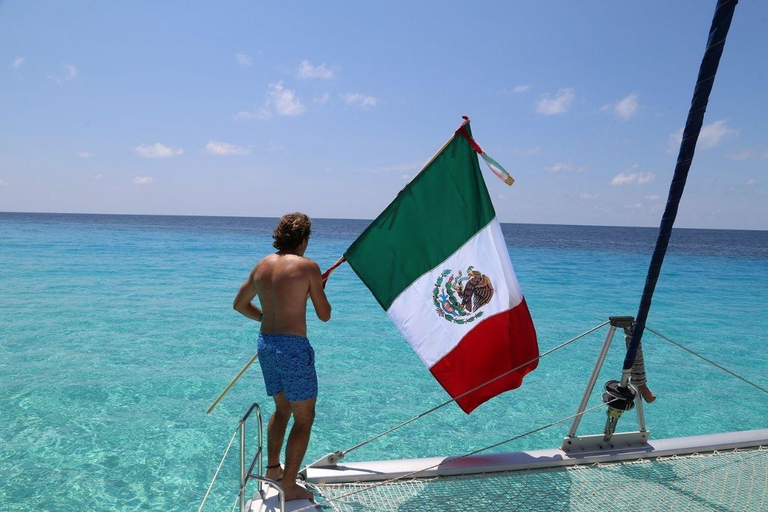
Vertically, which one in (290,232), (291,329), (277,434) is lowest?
(277,434)

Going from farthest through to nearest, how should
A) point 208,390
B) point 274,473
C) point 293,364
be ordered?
point 208,390, point 274,473, point 293,364

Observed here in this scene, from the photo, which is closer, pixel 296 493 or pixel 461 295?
pixel 296 493

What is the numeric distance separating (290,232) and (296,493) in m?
1.73

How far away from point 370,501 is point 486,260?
199 cm

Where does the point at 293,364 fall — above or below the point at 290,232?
below

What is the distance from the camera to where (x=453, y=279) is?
4105 millimetres

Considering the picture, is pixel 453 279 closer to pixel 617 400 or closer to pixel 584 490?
pixel 617 400

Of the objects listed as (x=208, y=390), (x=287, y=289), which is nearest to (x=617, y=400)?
(x=287, y=289)

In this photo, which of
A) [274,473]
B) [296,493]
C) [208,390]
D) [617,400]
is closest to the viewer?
[296,493]

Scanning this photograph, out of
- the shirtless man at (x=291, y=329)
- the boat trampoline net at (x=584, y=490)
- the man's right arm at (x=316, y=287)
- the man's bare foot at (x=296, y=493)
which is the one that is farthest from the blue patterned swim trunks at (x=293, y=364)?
the boat trampoline net at (x=584, y=490)

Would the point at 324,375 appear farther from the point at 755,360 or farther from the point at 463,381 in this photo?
the point at 755,360

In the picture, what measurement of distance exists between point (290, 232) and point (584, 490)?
9.07 feet

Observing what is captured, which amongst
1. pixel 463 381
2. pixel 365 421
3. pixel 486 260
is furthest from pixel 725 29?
pixel 365 421

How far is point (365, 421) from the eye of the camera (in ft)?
24.5
